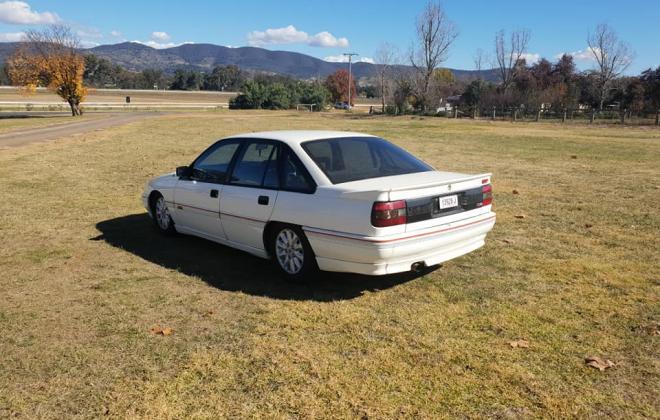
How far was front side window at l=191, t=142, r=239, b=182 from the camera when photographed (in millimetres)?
6176

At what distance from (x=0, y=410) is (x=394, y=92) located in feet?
232

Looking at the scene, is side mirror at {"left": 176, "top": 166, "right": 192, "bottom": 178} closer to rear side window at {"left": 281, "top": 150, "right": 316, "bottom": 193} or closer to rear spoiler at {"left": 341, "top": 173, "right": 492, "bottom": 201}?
rear side window at {"left": 281, "top": 150, "right": 316, "bottom": 193}

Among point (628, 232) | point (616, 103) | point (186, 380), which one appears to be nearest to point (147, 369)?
point (186, 380)

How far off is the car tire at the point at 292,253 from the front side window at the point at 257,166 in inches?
20.1

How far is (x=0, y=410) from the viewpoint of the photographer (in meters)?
3.25

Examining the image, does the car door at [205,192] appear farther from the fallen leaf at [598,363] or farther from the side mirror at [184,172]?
the fallen leaf at [598,363]

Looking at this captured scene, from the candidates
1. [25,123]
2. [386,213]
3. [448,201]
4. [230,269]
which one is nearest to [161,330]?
[230,269]

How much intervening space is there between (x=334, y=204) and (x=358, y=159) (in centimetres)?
90

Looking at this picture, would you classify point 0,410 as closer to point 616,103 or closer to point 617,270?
point 617,270

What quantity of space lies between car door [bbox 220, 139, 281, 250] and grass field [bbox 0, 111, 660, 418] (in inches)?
18.5

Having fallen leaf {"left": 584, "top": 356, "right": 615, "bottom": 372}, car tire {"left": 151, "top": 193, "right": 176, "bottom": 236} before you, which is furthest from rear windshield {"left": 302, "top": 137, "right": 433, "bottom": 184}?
car tire {"left": 151, "top": 193, "right": 176, "bottom": 236}

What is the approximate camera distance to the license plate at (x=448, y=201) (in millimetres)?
4984

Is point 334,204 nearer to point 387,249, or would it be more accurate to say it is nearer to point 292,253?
point 387,249

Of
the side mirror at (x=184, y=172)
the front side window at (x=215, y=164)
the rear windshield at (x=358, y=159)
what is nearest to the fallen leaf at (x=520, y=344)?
the rear windshield at (x=358, y=159)
